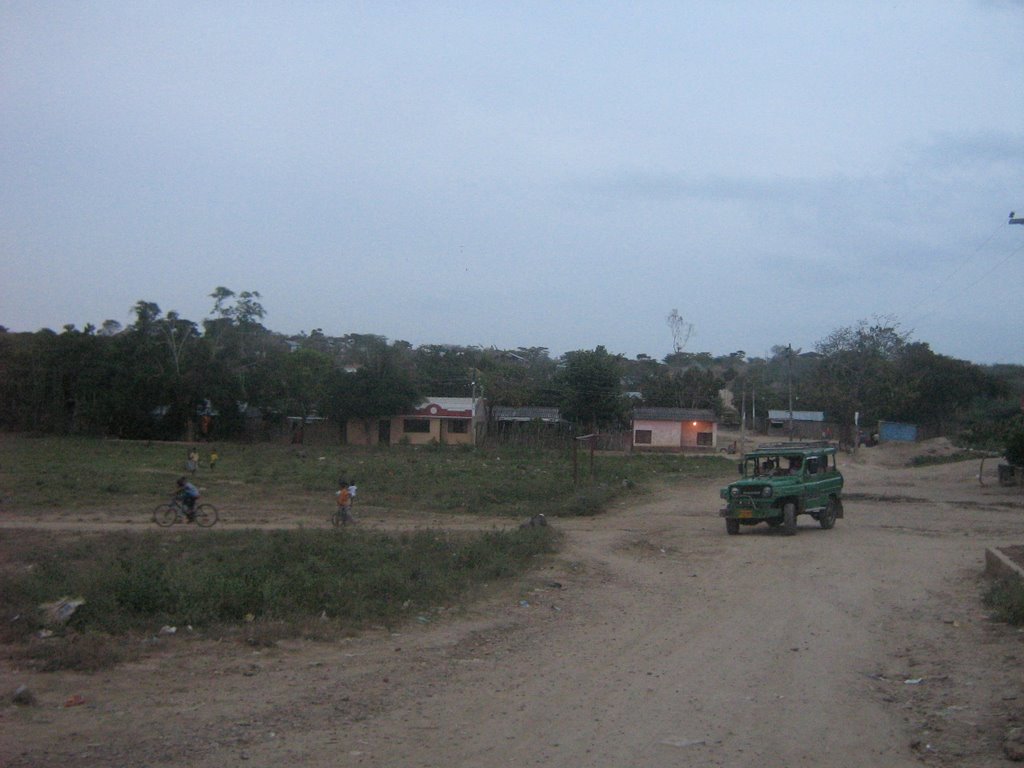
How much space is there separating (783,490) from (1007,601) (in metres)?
10.1

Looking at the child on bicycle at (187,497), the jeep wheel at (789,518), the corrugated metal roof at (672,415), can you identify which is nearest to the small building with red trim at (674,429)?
the corrugated metal roof at (672,415)

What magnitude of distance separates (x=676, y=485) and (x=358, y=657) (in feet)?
93.9

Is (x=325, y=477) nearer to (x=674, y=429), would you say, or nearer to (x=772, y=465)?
(x=772, y=465)

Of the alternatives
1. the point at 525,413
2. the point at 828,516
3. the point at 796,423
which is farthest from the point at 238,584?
the point at 796,423

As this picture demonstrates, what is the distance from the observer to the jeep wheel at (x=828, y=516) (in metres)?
22.8

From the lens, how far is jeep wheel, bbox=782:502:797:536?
2152cm

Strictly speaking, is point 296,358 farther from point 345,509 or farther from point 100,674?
point 100,674

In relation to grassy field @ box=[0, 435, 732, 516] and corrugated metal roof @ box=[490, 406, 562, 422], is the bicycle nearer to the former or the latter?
grassy field @ box=[0, 435, 732, 516]

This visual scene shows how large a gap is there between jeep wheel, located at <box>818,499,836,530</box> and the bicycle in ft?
50.6

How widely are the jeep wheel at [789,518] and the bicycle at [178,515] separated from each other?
14086 mm

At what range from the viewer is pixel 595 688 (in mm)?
8562

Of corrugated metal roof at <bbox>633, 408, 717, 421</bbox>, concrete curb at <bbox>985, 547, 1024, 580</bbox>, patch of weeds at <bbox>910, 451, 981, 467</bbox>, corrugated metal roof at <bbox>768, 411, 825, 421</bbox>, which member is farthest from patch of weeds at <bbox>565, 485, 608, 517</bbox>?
corrugated metal roof at <bbox>768, 411, 825, 421</bbox>

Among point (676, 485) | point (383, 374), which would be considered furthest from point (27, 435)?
point (676, 485)

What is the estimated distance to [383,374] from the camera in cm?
6538
